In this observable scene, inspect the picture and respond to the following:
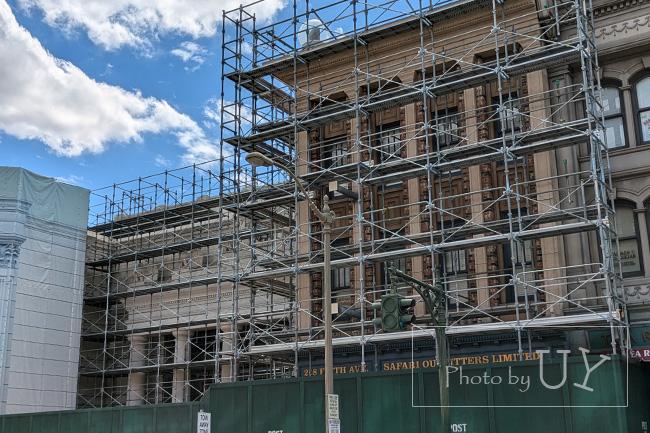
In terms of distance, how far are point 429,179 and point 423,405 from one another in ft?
24.5

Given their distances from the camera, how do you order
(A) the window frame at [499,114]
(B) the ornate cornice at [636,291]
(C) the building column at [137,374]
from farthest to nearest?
(C) the building column at [137,374]
(A) the window frame at [499,114]
(B) the ornate cornice at [636,291]

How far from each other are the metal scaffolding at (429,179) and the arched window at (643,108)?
1.29 meters

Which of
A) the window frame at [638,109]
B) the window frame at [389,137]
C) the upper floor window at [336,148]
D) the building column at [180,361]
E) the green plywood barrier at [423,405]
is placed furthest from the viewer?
the building column at [180,361]

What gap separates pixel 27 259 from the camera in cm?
3816

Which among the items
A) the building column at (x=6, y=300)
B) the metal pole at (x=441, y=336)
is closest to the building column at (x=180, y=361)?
the building column at (x=6, y=300)

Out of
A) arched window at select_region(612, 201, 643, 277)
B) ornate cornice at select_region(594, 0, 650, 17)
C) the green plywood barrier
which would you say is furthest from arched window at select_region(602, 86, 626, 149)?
the green plywood barrier

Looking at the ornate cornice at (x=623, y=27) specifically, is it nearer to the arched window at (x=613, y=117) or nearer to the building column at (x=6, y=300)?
the arched window at (x=613, y=117)

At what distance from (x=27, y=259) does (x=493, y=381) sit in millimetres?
24500

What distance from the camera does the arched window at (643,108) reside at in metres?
27.4

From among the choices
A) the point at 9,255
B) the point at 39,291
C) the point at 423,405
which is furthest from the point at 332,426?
the point at 39,291

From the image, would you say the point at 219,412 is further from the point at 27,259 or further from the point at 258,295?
the point at 27,259

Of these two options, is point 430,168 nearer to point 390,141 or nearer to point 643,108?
point 390,141

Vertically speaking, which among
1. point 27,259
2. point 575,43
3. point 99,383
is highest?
point 575,43

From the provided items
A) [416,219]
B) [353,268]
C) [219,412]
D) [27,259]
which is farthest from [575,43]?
[27,259]
